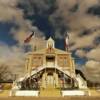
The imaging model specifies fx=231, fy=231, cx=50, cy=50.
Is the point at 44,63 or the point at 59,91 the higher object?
the point at 44,63

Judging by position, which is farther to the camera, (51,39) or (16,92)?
(51,39)

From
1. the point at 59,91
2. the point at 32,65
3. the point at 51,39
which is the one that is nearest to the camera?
the point at 59,91

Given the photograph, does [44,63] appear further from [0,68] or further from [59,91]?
[0,68]

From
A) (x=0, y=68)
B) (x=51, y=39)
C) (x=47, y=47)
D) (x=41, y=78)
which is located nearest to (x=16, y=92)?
(x=41, y=78)

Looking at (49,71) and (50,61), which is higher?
(50,61)

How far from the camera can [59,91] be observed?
41125mm

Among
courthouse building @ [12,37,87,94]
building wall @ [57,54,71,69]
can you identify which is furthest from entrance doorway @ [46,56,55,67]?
building wall @ [57,54,71,69]

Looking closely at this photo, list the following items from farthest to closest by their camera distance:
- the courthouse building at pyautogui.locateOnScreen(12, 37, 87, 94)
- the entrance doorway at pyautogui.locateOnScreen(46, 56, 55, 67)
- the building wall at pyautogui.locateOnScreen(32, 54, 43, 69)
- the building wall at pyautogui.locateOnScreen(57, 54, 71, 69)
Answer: the building wall at pyautogui.locateOnScreen(32, 54, 43, 69), the building wall at pyautogui.locateOnScreen(57, 54, 71, 69), the entrance doorway at pyautogui.locateOnScreen(46, 56, 55, 67), the courthouse building at pyautogui.locateOnScreen(12, 37, 87, 94)

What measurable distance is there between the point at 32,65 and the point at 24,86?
530 cm

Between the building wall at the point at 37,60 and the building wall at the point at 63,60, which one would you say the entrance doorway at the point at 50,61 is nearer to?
the building wall at the point at 63,60

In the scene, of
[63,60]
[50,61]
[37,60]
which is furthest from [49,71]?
[63,60]

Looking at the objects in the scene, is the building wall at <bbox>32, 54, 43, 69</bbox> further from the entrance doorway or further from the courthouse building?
the entrance doorway

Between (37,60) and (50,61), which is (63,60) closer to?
(50,61)

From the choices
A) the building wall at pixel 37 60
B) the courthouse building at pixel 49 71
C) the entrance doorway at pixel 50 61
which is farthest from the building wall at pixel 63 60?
the building wall at pixel 37 60
